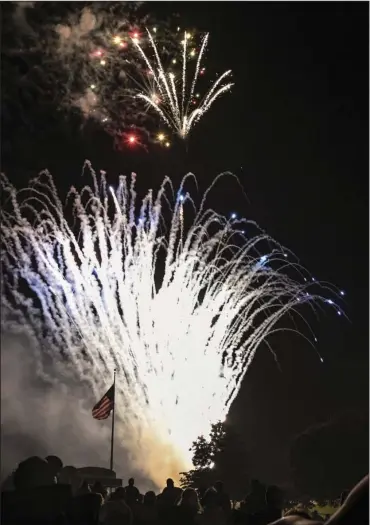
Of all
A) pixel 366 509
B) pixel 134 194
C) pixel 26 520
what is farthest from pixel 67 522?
pixel 134 194

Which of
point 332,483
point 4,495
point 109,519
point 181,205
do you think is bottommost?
point 332,483

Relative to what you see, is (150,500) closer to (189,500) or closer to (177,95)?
(189,500)

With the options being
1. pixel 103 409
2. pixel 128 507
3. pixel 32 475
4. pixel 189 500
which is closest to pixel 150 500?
pixel 189 500

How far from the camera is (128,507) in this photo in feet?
20.5

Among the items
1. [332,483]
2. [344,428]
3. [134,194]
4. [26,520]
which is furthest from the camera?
[344,428]

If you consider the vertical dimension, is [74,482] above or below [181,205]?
below

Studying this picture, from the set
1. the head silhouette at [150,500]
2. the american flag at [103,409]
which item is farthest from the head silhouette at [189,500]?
the american flag at [103,409]

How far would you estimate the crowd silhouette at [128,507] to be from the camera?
3075mm

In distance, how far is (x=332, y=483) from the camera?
31766mm

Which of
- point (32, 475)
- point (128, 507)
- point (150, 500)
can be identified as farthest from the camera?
point (150, 500)

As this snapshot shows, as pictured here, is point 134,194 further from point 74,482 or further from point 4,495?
point 4,495

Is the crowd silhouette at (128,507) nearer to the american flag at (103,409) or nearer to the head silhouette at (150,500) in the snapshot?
the head silhouette at (150,500)

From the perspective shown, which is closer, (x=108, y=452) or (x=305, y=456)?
(x=305, y=456)

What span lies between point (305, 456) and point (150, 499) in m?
27.8
